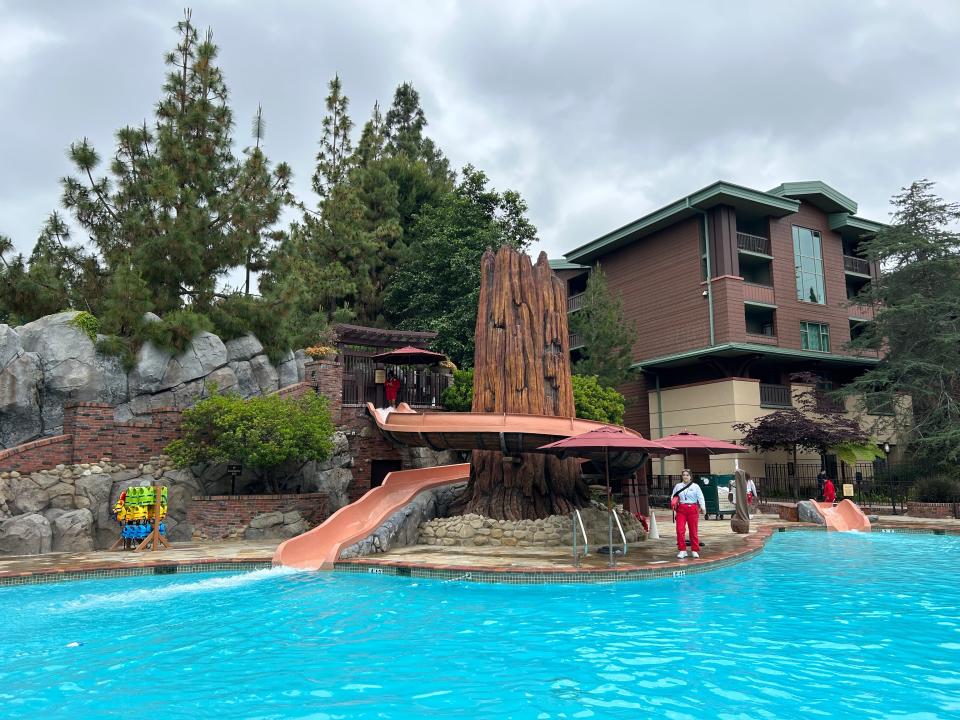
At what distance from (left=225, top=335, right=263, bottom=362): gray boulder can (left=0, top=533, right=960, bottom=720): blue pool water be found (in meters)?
10.9

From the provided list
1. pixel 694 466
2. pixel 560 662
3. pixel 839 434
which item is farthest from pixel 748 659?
pixel 694 466

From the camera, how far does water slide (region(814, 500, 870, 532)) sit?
781 inches

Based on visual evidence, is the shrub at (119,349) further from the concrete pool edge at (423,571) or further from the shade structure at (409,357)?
the concrete pool edge at (423,571)

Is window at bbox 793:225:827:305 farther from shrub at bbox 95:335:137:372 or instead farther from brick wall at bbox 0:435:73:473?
brick wall at bbox 0:435:73:473

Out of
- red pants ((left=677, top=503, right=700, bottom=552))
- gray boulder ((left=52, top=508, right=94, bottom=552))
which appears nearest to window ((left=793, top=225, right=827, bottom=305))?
red pants ((left=677, top=503, right=700, bottom=552))

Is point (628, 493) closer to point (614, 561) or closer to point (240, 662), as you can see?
point (614, 561)

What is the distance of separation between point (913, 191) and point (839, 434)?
1236 centimetres

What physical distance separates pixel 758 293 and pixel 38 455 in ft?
96.3

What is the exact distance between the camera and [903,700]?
5.53 metres

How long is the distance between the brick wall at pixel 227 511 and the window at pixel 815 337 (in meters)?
26.4

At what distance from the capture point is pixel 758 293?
32.4 m

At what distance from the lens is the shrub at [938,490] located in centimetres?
2264

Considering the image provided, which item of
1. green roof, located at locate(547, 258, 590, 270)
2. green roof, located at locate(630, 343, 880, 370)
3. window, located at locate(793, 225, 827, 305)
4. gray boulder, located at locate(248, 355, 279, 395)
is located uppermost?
green roof, located at locate(547, 258, 590, 270)

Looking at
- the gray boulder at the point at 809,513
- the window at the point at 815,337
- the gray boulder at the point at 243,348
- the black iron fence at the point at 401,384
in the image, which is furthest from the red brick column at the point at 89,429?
the window at the point at 815,337
